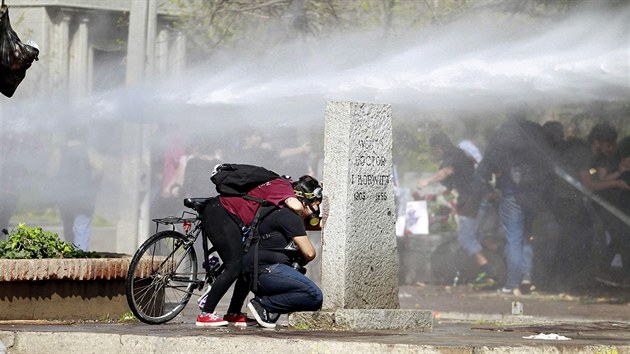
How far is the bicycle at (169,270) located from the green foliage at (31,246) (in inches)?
28.9

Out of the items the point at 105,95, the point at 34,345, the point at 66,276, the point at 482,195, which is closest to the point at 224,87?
the point at 105,95

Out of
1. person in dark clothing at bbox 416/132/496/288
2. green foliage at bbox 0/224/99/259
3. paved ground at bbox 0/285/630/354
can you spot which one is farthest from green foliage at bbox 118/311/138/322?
person in dark clothing at bbox 416/132/496/288

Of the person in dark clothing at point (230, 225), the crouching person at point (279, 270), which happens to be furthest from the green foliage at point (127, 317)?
the crouching person at point (279, 270)

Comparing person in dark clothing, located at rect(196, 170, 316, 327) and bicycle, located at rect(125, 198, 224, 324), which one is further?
bicycle, located at rect(125, 198, 224, 324)

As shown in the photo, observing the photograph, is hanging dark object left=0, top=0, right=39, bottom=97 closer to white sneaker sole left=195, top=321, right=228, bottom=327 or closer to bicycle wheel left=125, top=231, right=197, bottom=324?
bicycle wheel left=125, top=231, right=197, bottom=324

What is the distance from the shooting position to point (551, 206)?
57.7 feet

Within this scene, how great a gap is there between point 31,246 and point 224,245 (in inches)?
57.0

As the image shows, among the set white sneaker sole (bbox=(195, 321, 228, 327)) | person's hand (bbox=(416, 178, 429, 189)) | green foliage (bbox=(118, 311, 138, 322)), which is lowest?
green foliage (bbox=(118, 311, 138, 322))

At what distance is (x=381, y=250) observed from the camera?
34.3 ft

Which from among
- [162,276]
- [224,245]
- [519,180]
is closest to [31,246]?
[162,276]

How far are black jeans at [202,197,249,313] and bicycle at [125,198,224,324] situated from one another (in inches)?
6.9

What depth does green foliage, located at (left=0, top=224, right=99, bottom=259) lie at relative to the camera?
10.8 m

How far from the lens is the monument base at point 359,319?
33.2 ft

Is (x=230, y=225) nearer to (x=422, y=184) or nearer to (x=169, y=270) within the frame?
(x=169, y=270)
